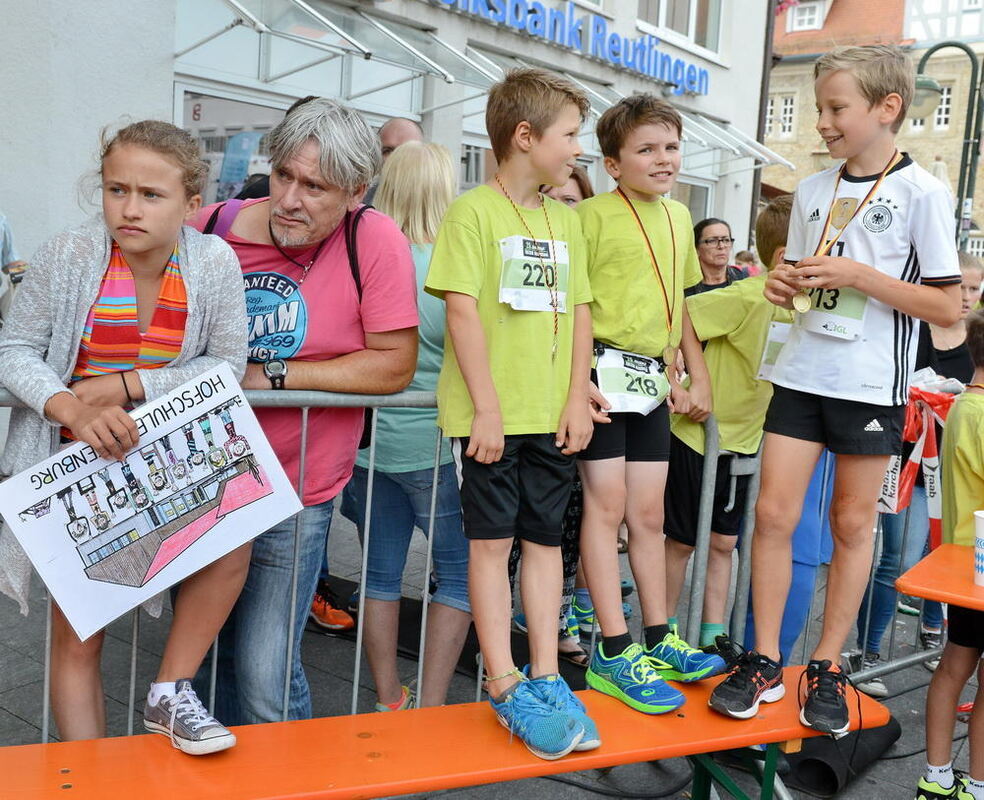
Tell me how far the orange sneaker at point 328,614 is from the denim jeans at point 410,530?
1.19 m

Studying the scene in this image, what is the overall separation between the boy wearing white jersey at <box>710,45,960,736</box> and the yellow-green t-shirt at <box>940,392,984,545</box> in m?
0.53

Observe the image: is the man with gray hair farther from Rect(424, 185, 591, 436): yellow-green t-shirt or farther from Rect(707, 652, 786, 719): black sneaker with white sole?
Rect(707, 652, 786, 719): black sneaker with white sole

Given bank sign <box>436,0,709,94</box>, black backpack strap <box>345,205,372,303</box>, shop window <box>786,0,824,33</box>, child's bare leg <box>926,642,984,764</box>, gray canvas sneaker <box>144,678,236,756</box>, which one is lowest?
child's bare leg <box>926,642,984,764</box>

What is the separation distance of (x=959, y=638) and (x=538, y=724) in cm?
154

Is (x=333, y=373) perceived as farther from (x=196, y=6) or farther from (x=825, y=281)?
(x=196, y=6)

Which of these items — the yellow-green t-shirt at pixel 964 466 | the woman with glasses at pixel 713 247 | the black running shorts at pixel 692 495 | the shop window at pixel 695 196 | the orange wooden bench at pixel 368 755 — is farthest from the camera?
the shop window at pixel 695 196

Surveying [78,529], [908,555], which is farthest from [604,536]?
[908,555]

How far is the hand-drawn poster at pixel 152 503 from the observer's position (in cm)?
228

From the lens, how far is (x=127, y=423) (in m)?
2.26

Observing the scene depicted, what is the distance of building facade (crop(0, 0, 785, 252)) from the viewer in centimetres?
746

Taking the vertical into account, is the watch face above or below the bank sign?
below

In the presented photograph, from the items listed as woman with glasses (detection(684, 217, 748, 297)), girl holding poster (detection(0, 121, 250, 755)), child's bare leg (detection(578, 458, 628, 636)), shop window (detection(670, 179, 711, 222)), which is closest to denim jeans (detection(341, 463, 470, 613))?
child's bare leg (detection(578, 458, 628, 636))

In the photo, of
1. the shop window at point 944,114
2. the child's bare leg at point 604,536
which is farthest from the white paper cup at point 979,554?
the shop window at point 944,114

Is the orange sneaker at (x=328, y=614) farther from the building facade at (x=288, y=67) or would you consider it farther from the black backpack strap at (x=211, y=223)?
Answer: the black backpack strap at (x=211, y=223)
